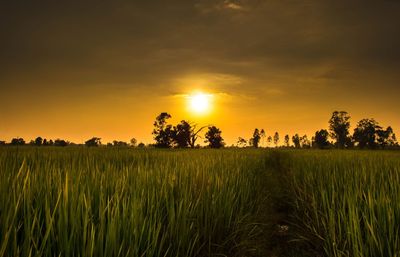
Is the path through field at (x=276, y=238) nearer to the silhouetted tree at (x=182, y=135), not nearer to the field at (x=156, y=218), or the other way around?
the field at (x=156, y=218)

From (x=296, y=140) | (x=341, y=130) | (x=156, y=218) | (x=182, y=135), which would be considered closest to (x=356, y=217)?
(x=156, y=218)

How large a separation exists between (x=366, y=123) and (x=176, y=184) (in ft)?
362

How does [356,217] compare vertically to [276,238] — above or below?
above

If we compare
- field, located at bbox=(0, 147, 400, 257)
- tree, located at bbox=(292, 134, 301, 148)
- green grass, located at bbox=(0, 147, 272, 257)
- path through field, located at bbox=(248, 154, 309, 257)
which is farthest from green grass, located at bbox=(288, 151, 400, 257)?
tree, located at bbox=(292, 134, 301, 148)

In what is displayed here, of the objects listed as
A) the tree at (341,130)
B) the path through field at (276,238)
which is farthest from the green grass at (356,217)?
the tree at (341,130)

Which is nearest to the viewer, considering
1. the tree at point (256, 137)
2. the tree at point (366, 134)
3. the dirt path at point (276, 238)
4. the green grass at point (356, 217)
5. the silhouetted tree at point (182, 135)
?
the green grass at point (356, 217)

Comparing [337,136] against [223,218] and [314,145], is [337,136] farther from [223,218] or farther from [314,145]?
[223,218]

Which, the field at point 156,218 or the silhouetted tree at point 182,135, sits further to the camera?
the silhouetted tree at point 182,135

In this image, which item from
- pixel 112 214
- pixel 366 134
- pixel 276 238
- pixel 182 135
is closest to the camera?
pixel 112 214

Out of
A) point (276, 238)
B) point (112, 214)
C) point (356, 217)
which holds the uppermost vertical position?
point (112, 214)

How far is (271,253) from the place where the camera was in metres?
3.79

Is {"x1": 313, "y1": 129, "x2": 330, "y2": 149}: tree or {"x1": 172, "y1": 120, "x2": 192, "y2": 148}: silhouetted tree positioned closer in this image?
{"x1": 172, "y1": 120, "x2": 192, "y2": 148}: silhouetted tree

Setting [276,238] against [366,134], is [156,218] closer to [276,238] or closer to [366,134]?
[276,238]

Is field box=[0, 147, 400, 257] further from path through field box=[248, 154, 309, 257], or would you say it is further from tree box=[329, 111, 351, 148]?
tree box=[329, 111, 351, 148]
